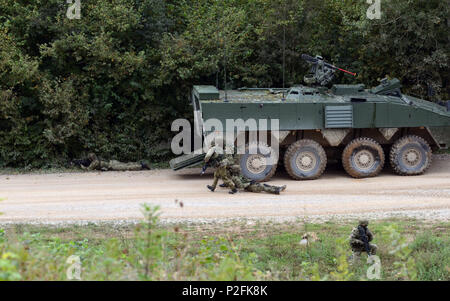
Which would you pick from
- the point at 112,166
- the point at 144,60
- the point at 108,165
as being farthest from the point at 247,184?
the point at 144,60

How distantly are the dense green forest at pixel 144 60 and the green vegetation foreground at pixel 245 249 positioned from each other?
7.68m

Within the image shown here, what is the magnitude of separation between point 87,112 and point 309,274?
11.1 metres

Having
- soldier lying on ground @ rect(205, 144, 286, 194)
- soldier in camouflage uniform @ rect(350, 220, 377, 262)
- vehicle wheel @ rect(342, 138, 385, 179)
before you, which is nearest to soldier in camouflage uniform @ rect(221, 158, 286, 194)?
soldier lying on ground @ rect(205, 144, 286, 194)

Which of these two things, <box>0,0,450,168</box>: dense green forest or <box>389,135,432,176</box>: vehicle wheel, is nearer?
<box>389,135,432,176</box>: vehicle wheel

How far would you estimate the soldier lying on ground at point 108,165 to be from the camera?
55.1ft

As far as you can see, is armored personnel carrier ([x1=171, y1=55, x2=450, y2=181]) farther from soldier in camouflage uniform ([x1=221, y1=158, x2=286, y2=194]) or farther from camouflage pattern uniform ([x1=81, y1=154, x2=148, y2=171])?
camouflage pattern uniform ([x1=81, y1=154, x2=148, y2=171])

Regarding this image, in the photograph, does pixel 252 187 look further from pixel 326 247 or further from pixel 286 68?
pixel 286 68

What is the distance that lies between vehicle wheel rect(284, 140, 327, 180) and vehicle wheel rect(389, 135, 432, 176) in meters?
2.07

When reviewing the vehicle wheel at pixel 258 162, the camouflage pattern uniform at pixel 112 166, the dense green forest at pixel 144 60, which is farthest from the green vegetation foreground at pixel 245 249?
the dense green forest at pixel 144 60

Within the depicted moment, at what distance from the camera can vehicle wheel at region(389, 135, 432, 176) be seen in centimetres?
1518

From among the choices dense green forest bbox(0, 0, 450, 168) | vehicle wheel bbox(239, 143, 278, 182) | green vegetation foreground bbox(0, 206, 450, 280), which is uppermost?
dense green forest bbox(0, 0, 450, 168)

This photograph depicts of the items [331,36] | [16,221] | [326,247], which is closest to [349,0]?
[331,36]

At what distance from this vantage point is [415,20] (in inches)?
672

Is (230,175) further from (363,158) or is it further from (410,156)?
(410,156)
